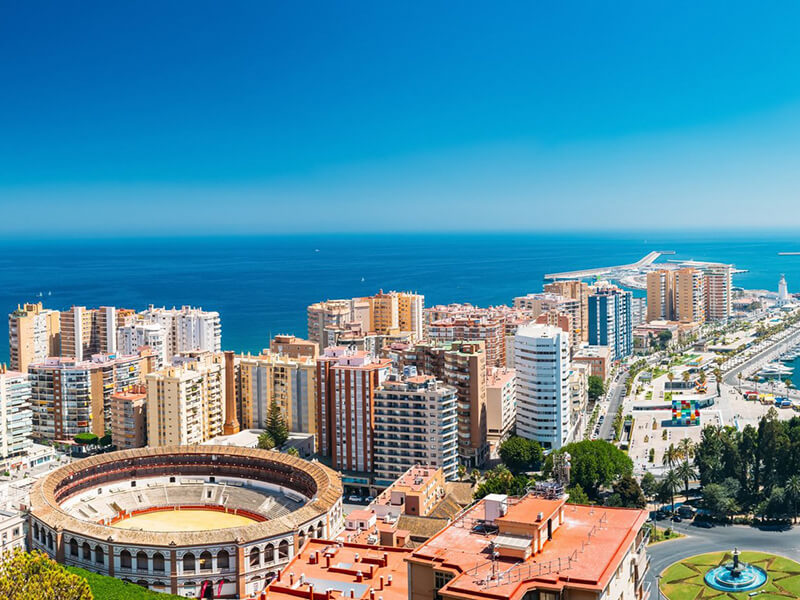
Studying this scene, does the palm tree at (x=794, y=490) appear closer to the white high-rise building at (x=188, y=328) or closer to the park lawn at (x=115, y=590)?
the park lawn at (x=115, y=590)

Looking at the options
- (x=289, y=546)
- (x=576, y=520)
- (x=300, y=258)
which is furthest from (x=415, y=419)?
(x=300, y=258)

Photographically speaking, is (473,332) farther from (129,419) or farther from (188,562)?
(188,562)

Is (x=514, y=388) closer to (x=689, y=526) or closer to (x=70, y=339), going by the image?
(x=689, y=526)

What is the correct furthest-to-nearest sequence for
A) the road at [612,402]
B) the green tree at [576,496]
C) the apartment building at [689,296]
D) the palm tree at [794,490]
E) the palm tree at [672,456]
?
the apartment building at [689,296] → the road at [612,402] → the palm tree at [672,456] → the palm tree at [794,490] → the green tree at [576,496]

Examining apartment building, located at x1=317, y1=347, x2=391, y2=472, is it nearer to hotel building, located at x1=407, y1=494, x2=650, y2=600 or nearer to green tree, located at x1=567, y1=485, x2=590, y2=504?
green tree, located at x1=567, y1=485, x2=590, y2=504

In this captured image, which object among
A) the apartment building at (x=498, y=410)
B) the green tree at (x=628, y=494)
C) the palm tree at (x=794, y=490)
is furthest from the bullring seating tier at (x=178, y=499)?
the palm tree at (x=794, y=490)

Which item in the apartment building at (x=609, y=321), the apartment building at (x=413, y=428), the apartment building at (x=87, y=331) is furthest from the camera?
the apartment building at (x=609, y=321)
